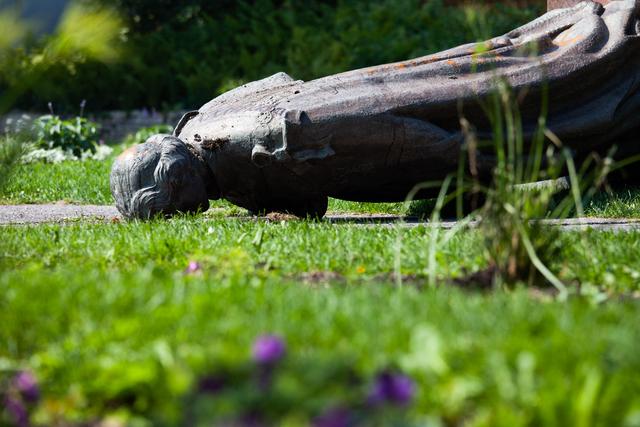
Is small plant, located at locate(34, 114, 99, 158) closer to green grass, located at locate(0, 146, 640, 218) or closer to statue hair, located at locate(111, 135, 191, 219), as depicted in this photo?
green grass, located at locate(0, 146, 640, 218)

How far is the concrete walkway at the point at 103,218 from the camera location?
5.41 m

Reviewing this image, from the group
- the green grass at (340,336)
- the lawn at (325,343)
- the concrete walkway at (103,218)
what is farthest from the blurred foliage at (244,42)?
the green grass at (340,336)

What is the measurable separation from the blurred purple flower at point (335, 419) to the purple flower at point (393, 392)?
77 millimetres

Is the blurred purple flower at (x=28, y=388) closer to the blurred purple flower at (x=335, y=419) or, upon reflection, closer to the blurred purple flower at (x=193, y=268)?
the blurred purple flower at (x=335, y=419)

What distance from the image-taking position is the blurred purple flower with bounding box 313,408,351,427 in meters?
1.77

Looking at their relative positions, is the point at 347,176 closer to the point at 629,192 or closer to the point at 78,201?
the point at 629,192

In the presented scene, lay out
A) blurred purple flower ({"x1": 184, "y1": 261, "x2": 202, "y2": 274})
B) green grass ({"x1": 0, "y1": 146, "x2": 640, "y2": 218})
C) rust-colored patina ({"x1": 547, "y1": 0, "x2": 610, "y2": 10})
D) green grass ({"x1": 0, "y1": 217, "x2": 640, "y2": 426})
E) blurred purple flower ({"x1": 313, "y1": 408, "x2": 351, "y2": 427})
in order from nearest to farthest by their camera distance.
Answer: blurred purple flower ({"x1": 313, "y1": 408, "x2": 351, "y2": 427})
green grass ({"x1": 0, "y1": 217, "x2": 640, "y2": 426})
blurred purple flower ({"x1": 184, "y1": 261, "x2": 202, "y2": 274})
green grass ({"x1": 0, "y1": 146, "x2": 640, "y2": 218})
rust-colored patina ({"x1": 547, "y1": 0, "x2": 610, "y2": 10})

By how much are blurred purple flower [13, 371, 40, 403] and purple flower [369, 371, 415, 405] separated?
90 cm

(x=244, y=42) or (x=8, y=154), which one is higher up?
(x=244, y=42)

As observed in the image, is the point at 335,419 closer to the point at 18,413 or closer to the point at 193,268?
the point at 18,413

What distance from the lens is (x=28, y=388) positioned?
2.29 meters

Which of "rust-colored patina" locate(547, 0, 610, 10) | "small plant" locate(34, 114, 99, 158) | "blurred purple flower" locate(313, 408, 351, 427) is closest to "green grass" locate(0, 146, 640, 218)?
"small plant" locate(34, 114, 99, 158)

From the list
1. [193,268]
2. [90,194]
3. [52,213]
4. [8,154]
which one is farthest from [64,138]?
[8,154]

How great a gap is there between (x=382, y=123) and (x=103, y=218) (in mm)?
2482
